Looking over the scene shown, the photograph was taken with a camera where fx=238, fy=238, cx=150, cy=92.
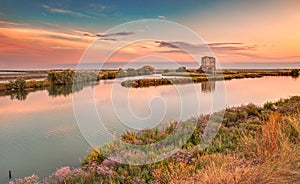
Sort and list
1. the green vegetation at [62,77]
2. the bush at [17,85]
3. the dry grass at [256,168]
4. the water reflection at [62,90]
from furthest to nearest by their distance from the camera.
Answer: the green vegetation at [62,77] → the bush at [17,85] → the water reflection at [62,90] → the dry grass at [256,168]

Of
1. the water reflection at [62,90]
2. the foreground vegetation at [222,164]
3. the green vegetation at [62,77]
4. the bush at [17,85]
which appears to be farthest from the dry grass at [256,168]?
the green vegetation at [62,77]

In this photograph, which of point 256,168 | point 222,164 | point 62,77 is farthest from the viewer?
point 62,77

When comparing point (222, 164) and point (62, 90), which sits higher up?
point (222, 164)

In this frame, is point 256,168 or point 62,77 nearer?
point 256,168

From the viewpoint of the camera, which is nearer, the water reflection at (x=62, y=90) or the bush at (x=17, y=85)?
the water reflection at (x=62, y=90)

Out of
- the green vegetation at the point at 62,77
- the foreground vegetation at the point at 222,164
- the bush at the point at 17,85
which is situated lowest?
the foreground vegetation at the point at 222,164

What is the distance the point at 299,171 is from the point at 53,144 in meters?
9.40

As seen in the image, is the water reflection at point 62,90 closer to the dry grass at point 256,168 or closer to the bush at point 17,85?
the bush at point 17,85

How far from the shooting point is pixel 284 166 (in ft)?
13.0

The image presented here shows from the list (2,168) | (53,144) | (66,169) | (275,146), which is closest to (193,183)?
(275,146)

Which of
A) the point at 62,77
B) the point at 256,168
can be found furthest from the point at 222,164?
the point at 62,77

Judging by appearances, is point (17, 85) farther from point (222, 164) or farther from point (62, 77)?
point (222, 164)

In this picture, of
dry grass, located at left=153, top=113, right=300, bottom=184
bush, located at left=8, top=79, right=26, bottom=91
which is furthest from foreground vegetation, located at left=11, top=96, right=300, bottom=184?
bush, located at left=8, top=79, right=26, bottom=91

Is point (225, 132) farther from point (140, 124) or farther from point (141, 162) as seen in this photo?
point (140, 124)
